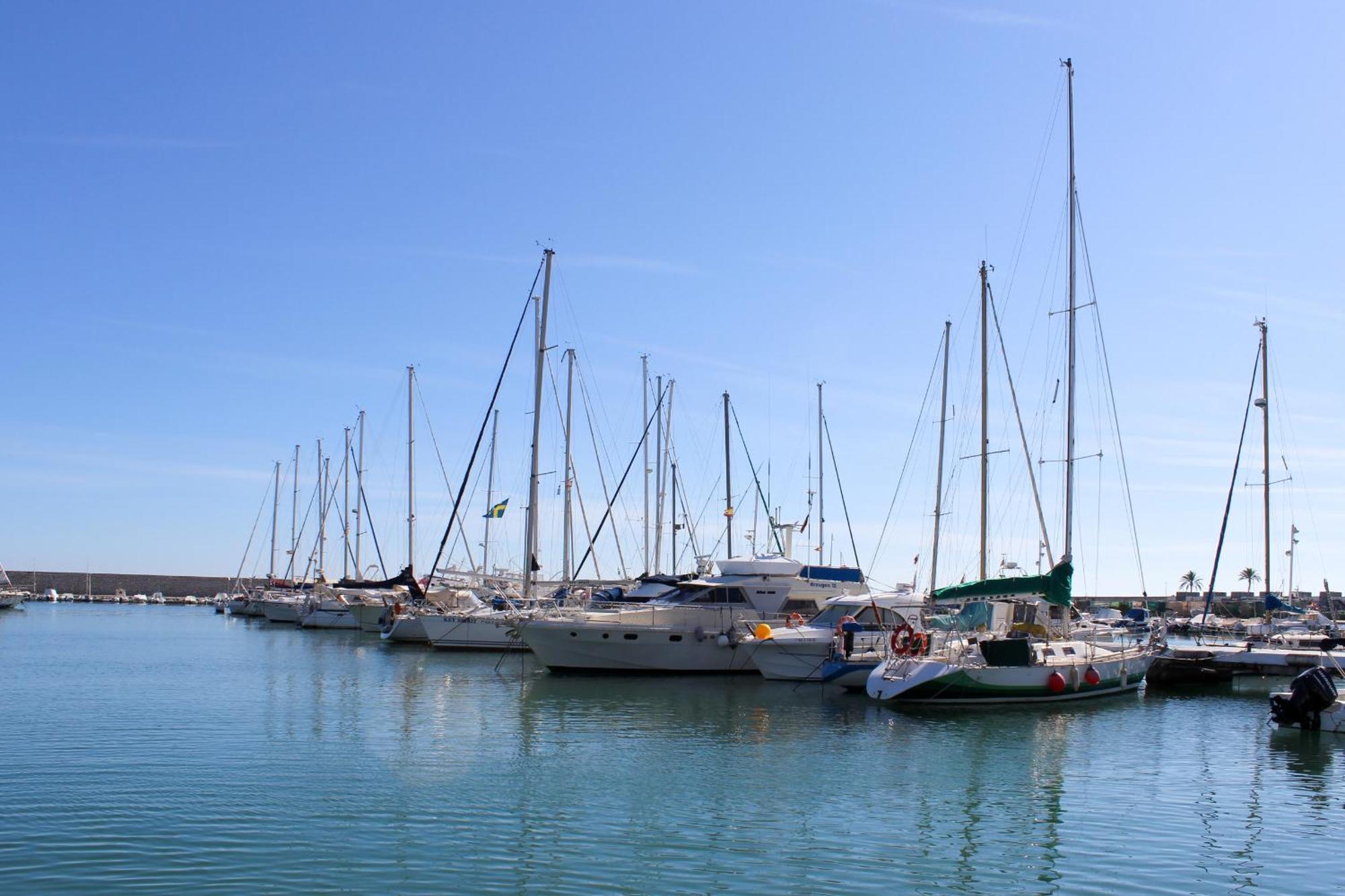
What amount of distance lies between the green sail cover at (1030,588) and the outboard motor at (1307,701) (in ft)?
23.2

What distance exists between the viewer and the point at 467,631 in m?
48.8

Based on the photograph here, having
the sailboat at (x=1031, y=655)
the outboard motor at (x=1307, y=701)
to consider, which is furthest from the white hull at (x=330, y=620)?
the outboard motor at (x=1307, y=701)


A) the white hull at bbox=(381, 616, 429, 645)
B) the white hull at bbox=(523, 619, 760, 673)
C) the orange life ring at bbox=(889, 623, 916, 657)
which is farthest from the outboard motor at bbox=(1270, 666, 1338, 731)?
the white hull at bbox=(381, 616, 429, 645)

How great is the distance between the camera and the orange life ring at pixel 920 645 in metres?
30.0

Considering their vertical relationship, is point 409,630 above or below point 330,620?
above

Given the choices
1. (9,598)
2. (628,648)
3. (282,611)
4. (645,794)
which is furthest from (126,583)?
(645,794)

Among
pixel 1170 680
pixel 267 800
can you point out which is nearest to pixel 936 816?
pixel 267 800

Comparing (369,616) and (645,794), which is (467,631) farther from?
(645,794)

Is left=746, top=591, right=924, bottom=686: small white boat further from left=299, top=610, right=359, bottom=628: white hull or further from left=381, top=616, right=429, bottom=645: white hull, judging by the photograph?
left=299, top=610, right=359, bottom=628: white hull

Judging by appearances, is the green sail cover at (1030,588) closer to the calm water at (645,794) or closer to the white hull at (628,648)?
the calm water at (645,794)

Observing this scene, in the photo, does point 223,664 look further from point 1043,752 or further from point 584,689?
point 1043,752

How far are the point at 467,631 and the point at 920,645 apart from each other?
24.6 meters

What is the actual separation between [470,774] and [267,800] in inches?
137

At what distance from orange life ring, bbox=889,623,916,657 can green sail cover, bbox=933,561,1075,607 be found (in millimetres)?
2865
